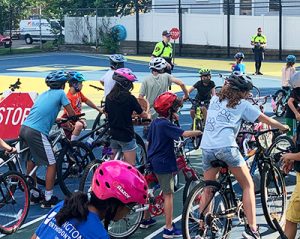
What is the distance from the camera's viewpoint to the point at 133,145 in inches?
322

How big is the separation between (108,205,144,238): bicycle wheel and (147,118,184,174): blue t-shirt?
0.62 meters

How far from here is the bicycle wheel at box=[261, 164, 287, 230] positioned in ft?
23.7

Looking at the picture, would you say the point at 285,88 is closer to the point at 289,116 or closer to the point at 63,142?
the point at 289,116

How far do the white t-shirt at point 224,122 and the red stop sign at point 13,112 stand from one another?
5.11 meters

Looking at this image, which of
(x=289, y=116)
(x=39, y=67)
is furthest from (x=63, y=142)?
(x=39, y=67)

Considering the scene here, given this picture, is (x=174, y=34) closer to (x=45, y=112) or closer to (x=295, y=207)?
(x=45, y=112)

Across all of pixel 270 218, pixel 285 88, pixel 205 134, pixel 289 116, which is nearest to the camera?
pixel 205 134

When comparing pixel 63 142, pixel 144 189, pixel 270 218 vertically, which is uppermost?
pixel 144 189

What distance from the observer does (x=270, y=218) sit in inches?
287

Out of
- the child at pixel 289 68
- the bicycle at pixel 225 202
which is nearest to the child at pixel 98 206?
the bicycle at pixel 225 202

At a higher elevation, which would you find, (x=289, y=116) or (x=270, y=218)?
(x=289, y=116)

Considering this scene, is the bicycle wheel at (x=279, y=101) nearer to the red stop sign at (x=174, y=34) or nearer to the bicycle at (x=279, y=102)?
the bicycle at (x=279, y=102)

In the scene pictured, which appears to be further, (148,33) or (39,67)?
(148,33)

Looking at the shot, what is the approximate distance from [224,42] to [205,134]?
30515 mm
